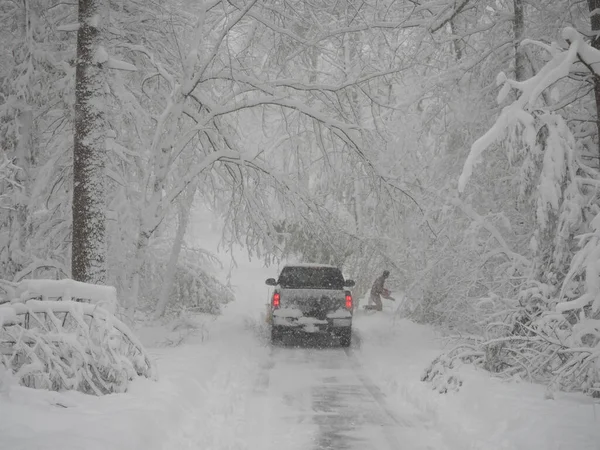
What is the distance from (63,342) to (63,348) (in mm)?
116

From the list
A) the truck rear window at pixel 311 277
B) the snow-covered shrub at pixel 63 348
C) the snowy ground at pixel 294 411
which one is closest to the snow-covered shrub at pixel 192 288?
the truck rear window at pixel 311 277

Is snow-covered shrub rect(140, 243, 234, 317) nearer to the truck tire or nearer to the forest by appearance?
the forest

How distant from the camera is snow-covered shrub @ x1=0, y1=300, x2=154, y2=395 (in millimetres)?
5734

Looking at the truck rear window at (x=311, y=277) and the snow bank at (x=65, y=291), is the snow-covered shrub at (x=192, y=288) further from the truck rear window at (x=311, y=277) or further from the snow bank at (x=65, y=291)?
the snow bank at (x=65, y=291)

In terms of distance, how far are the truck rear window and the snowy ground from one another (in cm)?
311

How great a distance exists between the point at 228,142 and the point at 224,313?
374 inches

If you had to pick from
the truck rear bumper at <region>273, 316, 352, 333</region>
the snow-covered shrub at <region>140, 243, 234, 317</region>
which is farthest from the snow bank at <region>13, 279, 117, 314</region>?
the snow-covered shrub at <region>140, 243, 234, 317</region>

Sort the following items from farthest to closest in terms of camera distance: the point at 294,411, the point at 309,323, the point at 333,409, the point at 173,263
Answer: the point at 173,263
the point at 309,323
the point at 333,409
the point at 294,411

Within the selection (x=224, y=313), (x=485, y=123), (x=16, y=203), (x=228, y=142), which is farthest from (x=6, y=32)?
(x=224, y=313)

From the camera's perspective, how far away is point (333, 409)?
7512mm

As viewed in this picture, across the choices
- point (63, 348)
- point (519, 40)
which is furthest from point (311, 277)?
point (63, 348)

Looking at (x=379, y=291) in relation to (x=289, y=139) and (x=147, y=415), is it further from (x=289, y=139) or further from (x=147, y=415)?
(x=147, y=415)

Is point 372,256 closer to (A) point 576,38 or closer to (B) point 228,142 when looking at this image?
(B) point 228,142

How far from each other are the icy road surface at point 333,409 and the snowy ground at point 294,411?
0.01 metres
